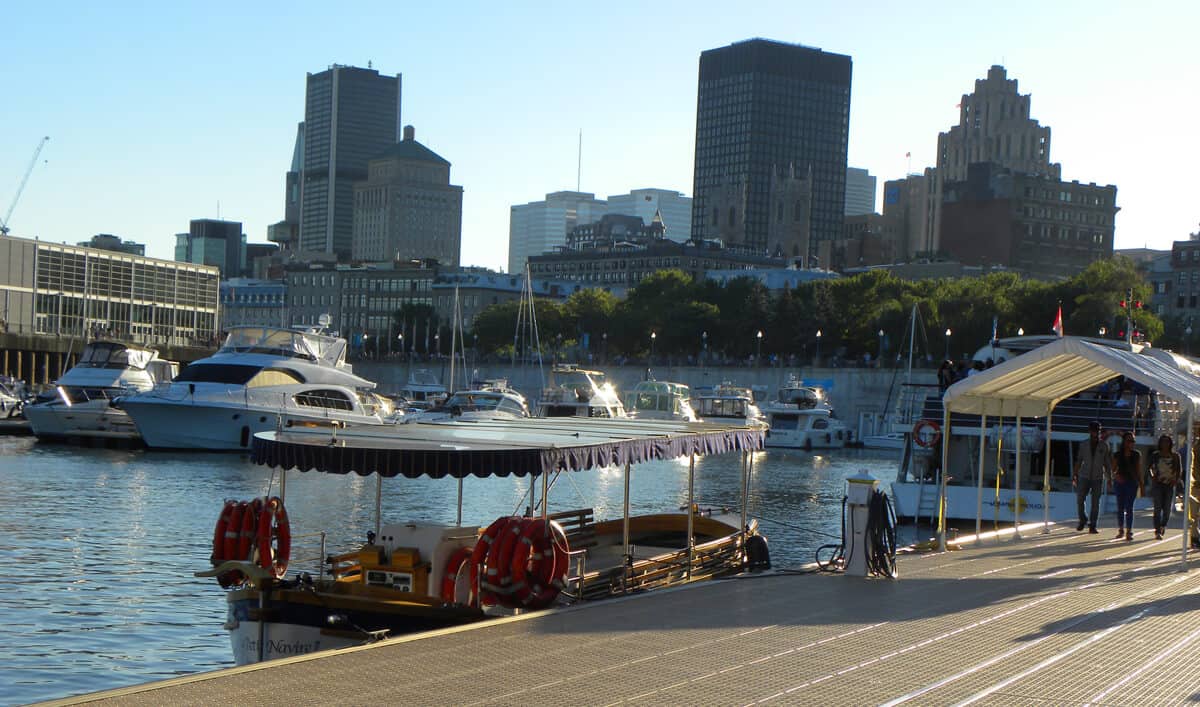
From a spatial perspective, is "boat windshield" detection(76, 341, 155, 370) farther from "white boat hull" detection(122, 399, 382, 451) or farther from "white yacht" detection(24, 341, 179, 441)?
"white boat hull" detection(122, 399, 382, 451)

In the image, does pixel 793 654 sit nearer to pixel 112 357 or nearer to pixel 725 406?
pixel 112 357

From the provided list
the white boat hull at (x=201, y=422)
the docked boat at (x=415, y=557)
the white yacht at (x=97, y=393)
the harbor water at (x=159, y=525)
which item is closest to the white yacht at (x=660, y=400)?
the harbor water at (x=159, y=525)

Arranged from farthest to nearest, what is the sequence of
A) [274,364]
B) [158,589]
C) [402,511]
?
[274,364] < [402,511] < [158,589]

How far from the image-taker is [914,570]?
70.5 feet

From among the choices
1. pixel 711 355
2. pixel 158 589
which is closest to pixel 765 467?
pixel 158 589

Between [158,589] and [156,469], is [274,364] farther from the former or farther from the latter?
[158,589]

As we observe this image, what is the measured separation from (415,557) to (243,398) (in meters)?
48.3

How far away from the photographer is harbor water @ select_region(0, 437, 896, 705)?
21.8 m

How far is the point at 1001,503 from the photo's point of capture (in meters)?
38.0

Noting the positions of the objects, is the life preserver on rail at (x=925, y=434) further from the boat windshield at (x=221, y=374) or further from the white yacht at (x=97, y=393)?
the white yacht at (x=97, y=393)

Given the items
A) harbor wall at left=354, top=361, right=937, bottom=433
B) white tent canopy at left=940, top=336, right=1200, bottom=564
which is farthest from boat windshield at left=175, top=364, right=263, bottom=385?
harbor wall at left=354, top=361, right=937, bottom=433

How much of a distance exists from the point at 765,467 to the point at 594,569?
2214 inches

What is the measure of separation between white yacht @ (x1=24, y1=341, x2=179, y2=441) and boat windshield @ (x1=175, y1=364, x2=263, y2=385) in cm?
525

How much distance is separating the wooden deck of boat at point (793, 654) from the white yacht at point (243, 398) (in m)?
46.5
